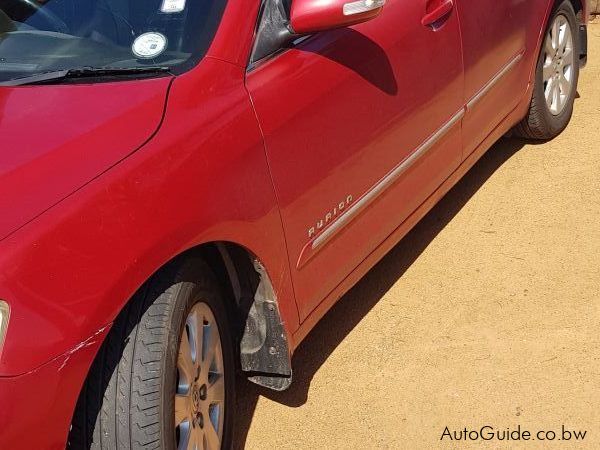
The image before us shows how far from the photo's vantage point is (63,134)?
2408mm

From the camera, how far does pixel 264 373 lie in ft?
9.87

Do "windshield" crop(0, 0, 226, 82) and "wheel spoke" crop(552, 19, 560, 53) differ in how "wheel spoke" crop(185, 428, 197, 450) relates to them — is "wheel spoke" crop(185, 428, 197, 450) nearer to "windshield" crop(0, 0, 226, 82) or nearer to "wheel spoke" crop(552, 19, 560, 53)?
"windshield" crop(0, 0, 226, 82)

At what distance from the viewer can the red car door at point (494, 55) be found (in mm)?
3836

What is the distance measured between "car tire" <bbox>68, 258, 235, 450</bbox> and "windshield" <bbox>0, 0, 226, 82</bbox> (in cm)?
65

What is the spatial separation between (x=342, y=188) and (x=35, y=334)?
4.28 ft

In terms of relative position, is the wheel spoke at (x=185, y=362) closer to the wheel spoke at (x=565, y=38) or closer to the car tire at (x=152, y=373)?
the car tire at (x=152, y=373)

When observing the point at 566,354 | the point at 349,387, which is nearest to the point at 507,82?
the point at 566,354

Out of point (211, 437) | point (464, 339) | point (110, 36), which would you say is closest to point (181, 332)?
point (211, 437)

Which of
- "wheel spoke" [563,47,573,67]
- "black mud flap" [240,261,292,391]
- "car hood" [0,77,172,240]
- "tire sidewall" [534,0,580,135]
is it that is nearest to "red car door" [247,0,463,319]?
"black mud flap" [240,261,292,391]

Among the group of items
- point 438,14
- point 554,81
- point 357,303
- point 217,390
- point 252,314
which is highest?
point 438,14

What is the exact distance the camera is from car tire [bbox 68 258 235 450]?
2.35 metres

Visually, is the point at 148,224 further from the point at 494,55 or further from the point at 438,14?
the point at 494,55

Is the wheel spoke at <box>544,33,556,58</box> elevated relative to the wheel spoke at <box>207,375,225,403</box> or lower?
lower

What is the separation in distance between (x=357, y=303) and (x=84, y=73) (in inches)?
63.4
